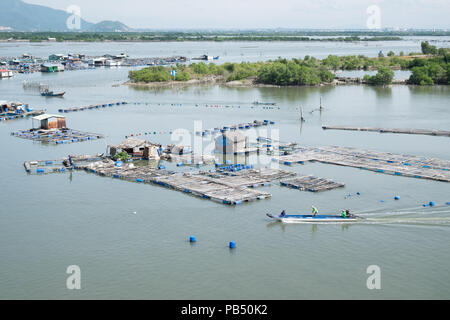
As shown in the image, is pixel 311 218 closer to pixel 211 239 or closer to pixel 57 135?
pixel 211 239

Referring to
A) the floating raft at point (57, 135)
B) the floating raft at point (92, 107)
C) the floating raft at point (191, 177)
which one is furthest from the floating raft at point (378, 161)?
the floating raft at point (92, 107)

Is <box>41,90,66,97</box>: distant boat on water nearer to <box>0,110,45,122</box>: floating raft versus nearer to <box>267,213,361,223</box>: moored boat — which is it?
<box>0,110,45,122</box>: floating raft

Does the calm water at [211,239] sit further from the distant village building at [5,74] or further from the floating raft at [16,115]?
the distant village building at [5,74]

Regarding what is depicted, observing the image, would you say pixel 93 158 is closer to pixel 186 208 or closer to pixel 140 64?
pixel 186 208

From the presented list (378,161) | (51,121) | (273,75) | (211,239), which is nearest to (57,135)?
(51,121)

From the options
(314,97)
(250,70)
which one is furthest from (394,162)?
(250,70)

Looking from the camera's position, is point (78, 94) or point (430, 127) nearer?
point (430, 127)
